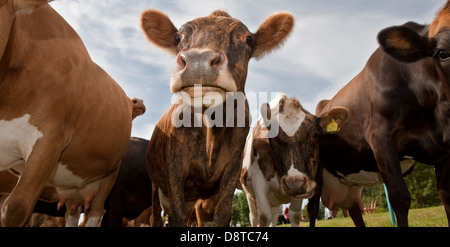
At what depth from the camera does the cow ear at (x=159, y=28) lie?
4586 millimetres

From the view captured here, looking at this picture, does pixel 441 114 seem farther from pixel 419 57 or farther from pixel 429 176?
pixel 429 176

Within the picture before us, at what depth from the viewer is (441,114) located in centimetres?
396

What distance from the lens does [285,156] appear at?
4.84 m

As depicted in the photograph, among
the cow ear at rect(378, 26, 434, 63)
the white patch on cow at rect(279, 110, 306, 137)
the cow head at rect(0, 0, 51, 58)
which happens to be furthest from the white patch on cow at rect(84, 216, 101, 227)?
the cow ear at rect(378, 26, 434, 63)

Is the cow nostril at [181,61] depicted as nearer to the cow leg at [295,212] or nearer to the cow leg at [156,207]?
the cow leg at [156,207]

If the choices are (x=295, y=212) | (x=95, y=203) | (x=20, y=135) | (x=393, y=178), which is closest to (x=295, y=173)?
(x=393, y=178)

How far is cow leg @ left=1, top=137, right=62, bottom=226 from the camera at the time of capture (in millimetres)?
2740

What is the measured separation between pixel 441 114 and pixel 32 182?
3871 mm

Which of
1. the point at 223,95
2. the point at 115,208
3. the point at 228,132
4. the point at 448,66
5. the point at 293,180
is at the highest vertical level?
the point at 448,66

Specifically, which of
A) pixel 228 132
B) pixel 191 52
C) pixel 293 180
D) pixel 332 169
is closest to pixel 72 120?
pixel 191 52

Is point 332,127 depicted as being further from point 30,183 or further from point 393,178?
point 30,183

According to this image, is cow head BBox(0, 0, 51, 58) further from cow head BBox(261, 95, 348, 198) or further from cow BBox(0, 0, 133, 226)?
cow head BBox(261, 95, 348, 198)

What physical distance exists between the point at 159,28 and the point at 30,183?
8.28 feet

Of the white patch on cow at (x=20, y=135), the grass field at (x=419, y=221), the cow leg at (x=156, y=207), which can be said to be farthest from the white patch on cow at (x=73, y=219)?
the grass field at (x=419, y=221)
